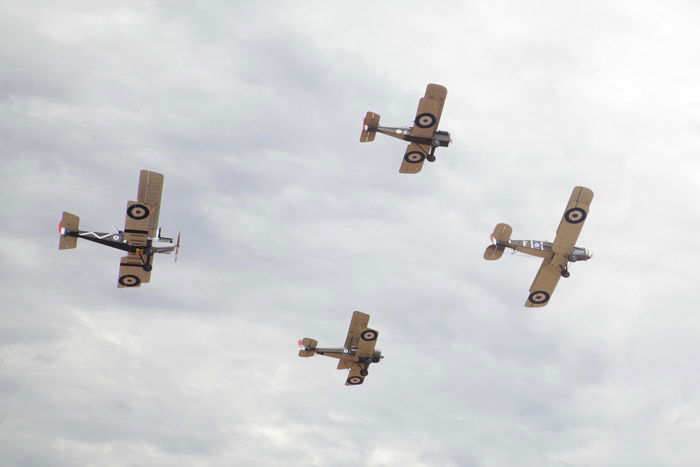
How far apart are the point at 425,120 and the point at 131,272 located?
1118 inches

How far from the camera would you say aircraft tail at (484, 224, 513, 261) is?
77.3 m

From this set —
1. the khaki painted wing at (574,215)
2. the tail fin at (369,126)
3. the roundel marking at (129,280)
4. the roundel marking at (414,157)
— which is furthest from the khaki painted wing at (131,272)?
the khaki painted wing at (574,215)

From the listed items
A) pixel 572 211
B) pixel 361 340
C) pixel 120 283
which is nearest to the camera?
pixel 572 211

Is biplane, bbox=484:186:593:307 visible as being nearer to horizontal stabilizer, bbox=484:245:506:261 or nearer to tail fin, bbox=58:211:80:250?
horizontal stabilizer, bbox=484:245:506:261

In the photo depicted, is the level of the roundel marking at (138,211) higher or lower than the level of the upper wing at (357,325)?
higher

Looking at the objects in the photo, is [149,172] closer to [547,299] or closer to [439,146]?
[439,146]

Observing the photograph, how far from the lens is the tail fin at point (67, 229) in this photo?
75.3 metres

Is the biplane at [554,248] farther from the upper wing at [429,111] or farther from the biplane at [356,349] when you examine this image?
the biplane at [356,349]

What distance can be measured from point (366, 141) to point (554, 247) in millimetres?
17682

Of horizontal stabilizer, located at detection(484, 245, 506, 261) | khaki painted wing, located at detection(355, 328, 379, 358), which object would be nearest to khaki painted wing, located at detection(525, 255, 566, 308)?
horizontal stabilizer, located at detection(484, 245, 506, 261)

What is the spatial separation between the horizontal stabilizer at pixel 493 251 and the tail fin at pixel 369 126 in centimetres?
1345

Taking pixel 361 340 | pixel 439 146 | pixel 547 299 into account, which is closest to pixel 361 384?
pixel 361 340

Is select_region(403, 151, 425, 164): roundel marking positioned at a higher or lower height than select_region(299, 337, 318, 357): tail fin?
higher

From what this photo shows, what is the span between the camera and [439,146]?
78250 mm
